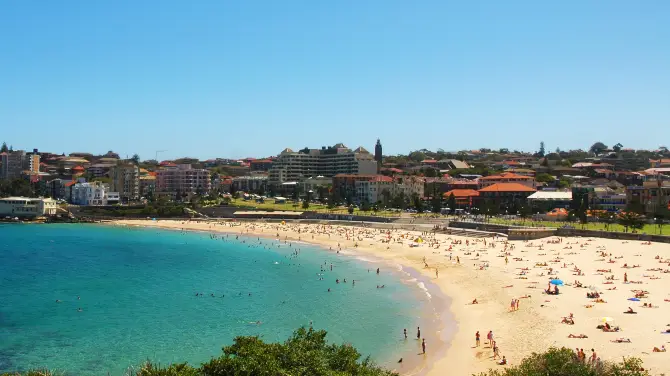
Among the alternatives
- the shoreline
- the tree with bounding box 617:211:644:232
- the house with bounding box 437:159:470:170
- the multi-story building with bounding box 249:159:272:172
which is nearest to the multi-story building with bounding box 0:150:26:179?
the multi-story building with bounding box 249:159:272:172

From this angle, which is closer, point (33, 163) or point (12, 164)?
point (12, 164)

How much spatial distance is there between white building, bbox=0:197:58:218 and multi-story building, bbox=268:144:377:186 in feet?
160

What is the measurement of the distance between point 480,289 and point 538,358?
21.5 meters

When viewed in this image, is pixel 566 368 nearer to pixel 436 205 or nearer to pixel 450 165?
pixel 436 205

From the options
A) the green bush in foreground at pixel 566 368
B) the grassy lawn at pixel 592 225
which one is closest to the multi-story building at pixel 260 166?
the grassy lawn at pixel 592 225

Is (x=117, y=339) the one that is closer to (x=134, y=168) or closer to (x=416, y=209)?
(x=416, y=209)

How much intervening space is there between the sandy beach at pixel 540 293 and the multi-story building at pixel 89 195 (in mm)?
69015

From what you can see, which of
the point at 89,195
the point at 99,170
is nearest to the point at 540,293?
the point at 89,195

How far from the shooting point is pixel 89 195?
376 feet

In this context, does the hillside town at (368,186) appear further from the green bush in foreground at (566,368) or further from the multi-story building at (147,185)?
the green bush in foreground at (566,368)

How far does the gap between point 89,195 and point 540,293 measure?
100179mm

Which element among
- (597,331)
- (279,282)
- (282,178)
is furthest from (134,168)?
(597,331)

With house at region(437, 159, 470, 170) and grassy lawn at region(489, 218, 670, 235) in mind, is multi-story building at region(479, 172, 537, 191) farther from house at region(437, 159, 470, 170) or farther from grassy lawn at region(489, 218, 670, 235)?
house at region(437, 159, 470, 170)

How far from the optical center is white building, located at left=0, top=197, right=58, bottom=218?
100438 millimetres
